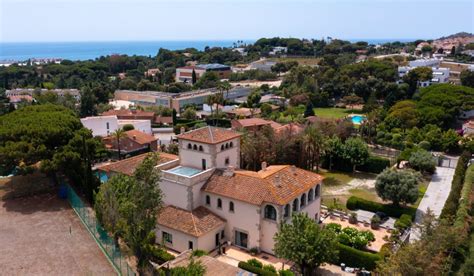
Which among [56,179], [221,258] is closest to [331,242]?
[221,258]

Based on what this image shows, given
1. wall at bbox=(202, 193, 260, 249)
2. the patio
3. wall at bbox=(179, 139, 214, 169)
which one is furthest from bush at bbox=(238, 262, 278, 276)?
the patio

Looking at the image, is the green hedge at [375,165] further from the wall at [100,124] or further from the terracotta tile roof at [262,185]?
the wall at [100,124]

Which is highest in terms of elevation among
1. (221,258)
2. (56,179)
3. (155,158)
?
(155,158)

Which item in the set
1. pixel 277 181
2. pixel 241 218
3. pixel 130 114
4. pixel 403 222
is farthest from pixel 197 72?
pixel 241 218

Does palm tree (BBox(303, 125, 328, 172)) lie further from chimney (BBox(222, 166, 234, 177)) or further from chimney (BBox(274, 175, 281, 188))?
chimney (BBox(222, 166, 234, 177))

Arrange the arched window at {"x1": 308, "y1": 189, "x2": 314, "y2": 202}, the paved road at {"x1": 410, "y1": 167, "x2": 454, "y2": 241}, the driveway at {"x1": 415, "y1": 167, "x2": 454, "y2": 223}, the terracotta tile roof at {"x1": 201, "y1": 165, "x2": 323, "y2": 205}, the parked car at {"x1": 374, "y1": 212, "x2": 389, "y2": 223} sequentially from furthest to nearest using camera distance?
the driveway at {"x1": 415, "y1": 167, "x2": 454, "y2": 223} → the paved road at {"x1": 410, "y1": 167, "x2": 454, "y2": 241} → the parked car at {"x1": 374, "y1": 212, "x2": 389, "y2": 223} → the arched window at {"x1": 308, "y1": 189, "x2": 314, "y2": 202} → the terracotta tile roof at {"x1": 201, "y1": 165, "x2": 323, "y2": 205}

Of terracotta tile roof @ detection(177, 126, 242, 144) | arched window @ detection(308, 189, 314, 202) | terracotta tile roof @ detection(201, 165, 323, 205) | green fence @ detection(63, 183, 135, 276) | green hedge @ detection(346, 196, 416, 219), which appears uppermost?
terracotta tile roof @ detection(177, 126, 242, 144)

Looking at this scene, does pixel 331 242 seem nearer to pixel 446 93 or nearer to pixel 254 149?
pixel 254 149

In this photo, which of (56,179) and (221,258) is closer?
(221,258)
